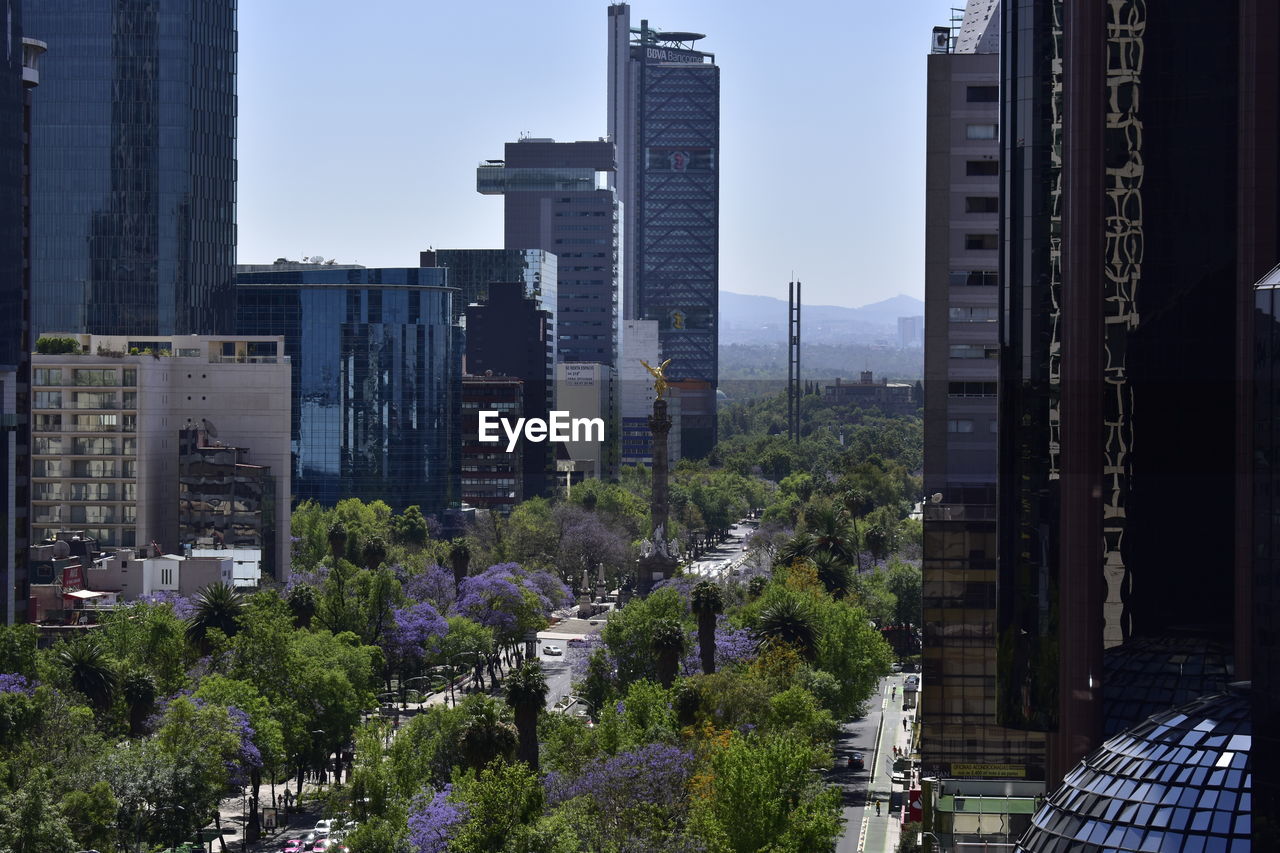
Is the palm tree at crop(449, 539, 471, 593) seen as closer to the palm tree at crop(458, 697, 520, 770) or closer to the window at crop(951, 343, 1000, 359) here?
the window at crop(951, 343, 1000, 359)

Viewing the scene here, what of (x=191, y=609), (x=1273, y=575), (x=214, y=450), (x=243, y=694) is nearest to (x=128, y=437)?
(x=214, y=450)

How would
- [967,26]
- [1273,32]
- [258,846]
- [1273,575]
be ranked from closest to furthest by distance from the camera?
[1273,575] → [1273,32] → [258,846] → [967,26]

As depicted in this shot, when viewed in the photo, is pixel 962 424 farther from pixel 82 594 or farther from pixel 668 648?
pixel 82 594

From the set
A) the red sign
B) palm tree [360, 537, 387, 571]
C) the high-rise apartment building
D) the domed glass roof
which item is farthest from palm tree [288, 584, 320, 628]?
the domed glass roof

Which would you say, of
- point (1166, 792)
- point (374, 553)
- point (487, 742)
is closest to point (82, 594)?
point (374, 553)

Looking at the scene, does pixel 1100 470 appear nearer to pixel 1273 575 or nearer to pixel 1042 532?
pixel 1042 532

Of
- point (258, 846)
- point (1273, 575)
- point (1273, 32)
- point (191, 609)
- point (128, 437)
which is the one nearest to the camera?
point (1273, 575)

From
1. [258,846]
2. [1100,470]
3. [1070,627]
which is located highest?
[1100,470]
